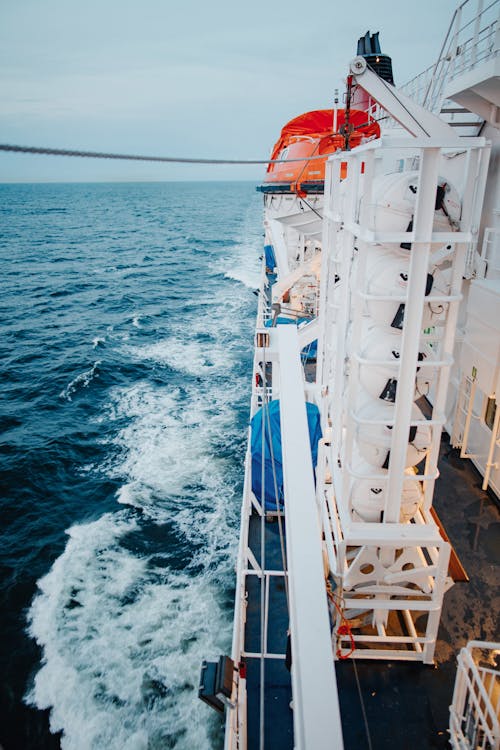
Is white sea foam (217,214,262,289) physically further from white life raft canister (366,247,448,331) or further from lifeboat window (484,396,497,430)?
white life raft canister (366,247,448,331)

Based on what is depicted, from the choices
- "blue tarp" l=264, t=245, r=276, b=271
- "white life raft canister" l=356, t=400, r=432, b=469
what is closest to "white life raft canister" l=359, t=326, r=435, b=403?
"white life raft canister" l=356, t=400, r=432, b=469

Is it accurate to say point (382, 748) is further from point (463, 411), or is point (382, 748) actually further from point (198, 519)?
point (198, 519)

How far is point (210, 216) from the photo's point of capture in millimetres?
92688

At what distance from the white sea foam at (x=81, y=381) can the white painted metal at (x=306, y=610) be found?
53.6 feet

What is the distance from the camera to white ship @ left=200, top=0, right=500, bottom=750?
3.94m

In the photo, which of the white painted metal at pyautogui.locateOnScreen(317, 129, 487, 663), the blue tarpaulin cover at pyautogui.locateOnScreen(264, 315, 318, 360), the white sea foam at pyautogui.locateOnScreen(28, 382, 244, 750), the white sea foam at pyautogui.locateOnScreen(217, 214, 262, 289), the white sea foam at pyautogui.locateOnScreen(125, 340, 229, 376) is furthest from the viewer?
the white sea foam at pyautogui.locateOnScreen(217, 214, 262, 289)

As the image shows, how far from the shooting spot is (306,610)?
10.1 ft

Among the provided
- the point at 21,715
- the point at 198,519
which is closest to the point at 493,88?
the point at 198,519

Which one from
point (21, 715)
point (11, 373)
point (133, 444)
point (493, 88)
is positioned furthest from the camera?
point (11, 373)

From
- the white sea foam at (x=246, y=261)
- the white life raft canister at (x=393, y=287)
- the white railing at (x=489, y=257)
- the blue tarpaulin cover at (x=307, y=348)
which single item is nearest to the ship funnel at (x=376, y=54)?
the blue tarpaulin cover at (x=307, y=348)

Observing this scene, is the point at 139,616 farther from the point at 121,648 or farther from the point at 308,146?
the point at 308,146

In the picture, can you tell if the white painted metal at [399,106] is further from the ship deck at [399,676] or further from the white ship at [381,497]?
the ship deck at [399,676]

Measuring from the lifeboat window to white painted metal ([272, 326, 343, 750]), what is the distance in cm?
499

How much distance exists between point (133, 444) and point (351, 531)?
11.8m
